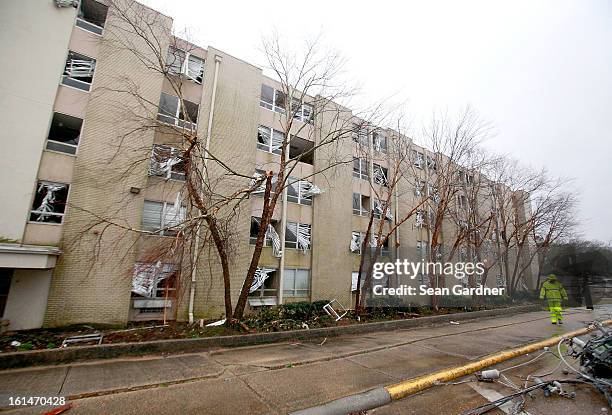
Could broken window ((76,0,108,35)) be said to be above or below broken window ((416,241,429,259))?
above

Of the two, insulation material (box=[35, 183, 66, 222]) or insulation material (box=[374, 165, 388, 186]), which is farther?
insulation material (box=[374, 165, 388, 186])

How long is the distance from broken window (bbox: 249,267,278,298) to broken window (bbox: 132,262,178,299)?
12.7 feet

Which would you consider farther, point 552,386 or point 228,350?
point 228,350

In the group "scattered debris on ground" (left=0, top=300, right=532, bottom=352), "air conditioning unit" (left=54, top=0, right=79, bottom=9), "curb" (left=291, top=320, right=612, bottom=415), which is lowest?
"scattered debris on ground" (left=0, top=300, right=532, bottom=352)

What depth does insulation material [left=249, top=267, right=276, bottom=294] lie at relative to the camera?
42.6 ft

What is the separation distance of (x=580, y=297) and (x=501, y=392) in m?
25.8

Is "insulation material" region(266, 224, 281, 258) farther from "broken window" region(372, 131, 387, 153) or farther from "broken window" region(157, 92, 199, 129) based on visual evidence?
"broken window" region(372, 131, 387, 153)

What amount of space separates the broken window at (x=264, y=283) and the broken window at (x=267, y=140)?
6671mm

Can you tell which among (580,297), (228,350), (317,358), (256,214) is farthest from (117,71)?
(580,297)

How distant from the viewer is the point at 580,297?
21188mm

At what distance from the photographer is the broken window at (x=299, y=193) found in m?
15.1

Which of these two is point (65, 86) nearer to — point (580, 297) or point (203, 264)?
point (203, 264)

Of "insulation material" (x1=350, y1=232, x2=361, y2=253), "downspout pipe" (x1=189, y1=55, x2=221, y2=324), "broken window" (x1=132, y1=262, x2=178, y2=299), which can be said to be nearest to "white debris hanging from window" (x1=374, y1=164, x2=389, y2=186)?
"insulation material" (x1=350, y1=232, x2=361, y2=253)

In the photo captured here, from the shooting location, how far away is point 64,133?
10.7 metres
